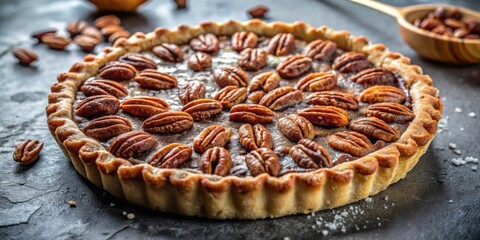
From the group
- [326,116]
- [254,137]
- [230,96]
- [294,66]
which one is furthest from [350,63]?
[254,137]

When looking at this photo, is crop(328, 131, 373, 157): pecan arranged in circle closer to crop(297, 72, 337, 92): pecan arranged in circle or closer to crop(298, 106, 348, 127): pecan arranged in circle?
crop(298, 106, 348, 127): pecan arranged in circle

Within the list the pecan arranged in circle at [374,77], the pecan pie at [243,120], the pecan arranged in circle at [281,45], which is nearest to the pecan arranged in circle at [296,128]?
the pecan pie at [243,120]

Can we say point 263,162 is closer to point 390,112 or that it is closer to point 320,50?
point 390,112

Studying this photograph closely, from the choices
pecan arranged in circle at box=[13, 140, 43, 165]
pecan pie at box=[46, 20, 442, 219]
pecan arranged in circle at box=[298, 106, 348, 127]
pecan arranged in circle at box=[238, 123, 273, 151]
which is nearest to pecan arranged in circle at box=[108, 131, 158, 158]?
pecan pie at box=[46, 20, 442, 219]

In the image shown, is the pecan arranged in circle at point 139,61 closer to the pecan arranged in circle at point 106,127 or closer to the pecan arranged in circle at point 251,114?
the pecan arranged in circle at point 106,127

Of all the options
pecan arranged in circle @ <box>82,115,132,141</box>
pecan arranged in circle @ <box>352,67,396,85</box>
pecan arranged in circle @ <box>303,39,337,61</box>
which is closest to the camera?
pecan arranged in circle @ <box>82,115,132,141</box>

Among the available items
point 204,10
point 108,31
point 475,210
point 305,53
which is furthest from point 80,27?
point 475,210
